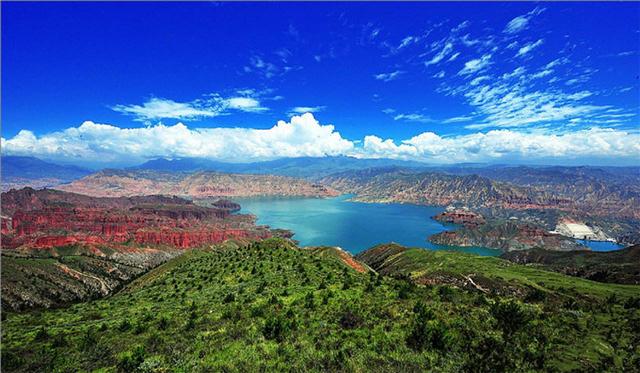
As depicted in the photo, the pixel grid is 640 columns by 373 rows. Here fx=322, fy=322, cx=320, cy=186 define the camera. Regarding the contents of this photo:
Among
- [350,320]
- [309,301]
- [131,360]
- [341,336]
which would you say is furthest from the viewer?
[309,301]

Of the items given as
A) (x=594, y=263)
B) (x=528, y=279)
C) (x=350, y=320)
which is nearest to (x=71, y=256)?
(x=350, y=320)

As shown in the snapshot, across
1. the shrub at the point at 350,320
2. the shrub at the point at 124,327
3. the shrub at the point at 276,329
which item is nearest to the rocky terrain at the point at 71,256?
the shrub at the point at 124,327

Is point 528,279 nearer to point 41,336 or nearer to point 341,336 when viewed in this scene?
point 341,336

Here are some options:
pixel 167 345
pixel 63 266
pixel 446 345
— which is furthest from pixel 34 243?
pixel 446 345

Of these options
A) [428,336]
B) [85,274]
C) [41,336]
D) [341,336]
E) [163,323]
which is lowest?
[85,274]

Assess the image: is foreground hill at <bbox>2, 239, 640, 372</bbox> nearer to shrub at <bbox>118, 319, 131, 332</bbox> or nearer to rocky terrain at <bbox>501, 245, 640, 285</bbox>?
shrub at <bbox>118, 319, 131, 332</bbox>

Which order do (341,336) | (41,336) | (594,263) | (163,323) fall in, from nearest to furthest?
1. (341,336)
2. (41,336)
3. (163,323)
4. (594,263)

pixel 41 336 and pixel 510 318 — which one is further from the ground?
pixel 510 318

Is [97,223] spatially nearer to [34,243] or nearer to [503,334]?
[34,243]
